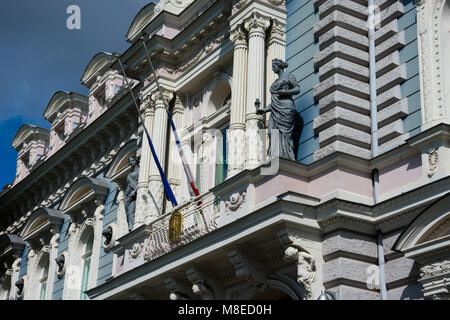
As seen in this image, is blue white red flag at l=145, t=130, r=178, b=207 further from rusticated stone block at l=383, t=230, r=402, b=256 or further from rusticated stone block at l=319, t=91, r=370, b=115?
rusticated stone block at l=383, t=230, r=402, b=256

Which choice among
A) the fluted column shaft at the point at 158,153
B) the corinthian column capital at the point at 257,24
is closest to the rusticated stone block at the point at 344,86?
the corinthian column capital at the point at 257,24

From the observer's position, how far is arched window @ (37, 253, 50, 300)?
26.9 m

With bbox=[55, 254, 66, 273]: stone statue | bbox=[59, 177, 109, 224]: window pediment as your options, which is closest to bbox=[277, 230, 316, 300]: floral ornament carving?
bbox=[59, 177, 109, 224]: window pediment

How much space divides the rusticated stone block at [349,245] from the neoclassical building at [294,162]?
0.03 metres

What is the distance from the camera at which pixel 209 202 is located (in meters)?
15.9

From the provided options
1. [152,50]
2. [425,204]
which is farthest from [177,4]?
[425,204]

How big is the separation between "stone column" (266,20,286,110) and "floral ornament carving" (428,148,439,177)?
176 inches

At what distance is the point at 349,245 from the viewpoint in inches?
527

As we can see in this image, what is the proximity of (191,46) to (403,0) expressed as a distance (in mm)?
6346

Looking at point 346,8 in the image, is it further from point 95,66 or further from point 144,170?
point 95,66

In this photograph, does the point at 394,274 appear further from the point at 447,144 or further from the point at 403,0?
the point at 403,0

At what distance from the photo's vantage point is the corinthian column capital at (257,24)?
16766 mm
